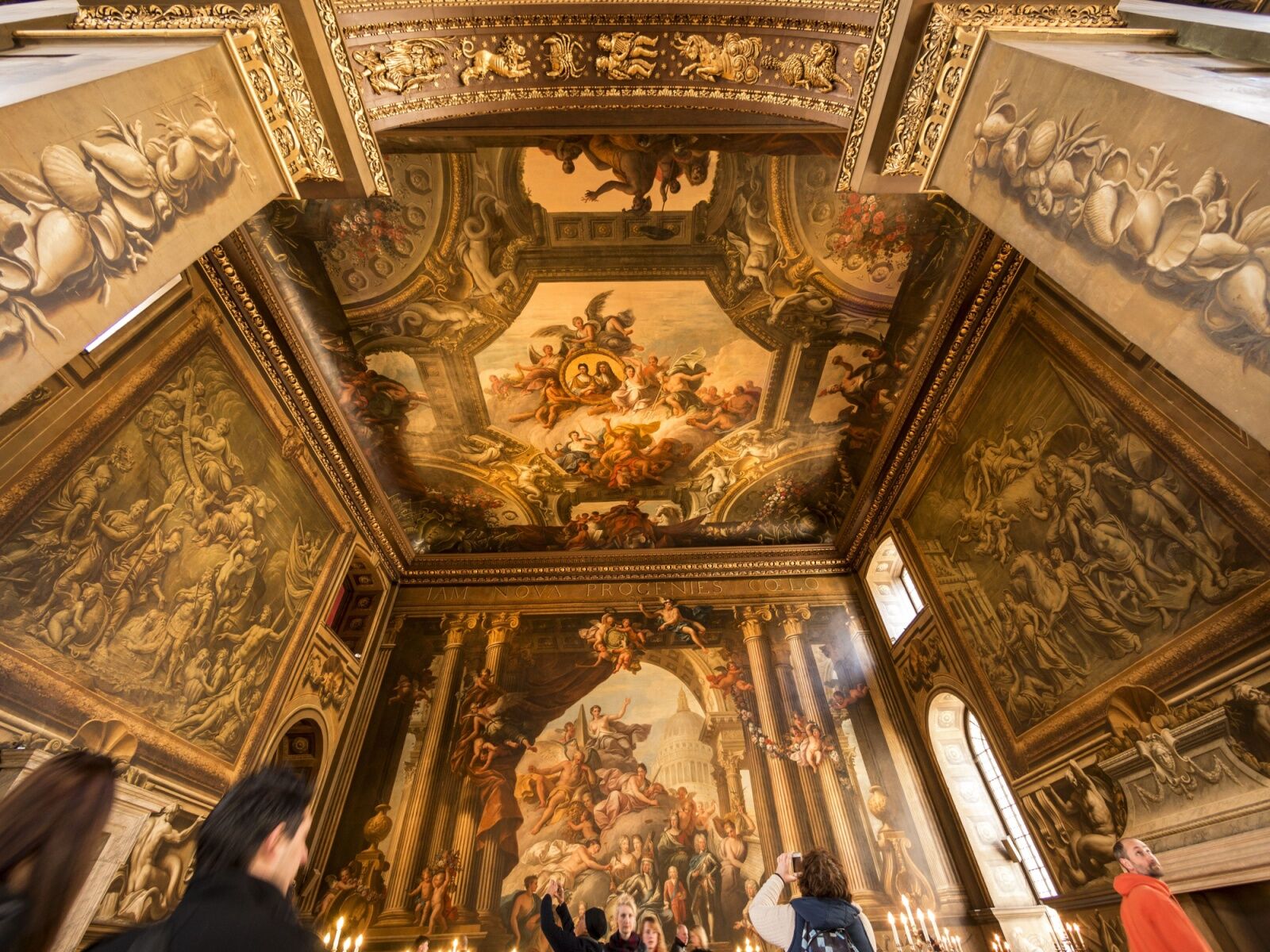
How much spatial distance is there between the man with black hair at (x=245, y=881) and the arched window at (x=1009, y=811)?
333 inches

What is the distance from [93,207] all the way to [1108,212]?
5.56 meters

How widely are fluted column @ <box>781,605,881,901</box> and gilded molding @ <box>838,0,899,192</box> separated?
7.74 m

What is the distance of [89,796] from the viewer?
4.47ft

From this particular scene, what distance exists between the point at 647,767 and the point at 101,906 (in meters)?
6.37

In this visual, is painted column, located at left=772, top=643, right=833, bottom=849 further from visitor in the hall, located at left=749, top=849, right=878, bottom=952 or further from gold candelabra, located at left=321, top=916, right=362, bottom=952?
visitor in the hall, located at left=749, top=849, right=878, bottom=952

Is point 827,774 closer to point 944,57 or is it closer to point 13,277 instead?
point 944,57

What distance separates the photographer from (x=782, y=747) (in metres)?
9.17

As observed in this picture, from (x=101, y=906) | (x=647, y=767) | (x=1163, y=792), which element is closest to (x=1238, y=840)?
(x=1163, y=792)

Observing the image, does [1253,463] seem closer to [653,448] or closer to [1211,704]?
[1211,704]

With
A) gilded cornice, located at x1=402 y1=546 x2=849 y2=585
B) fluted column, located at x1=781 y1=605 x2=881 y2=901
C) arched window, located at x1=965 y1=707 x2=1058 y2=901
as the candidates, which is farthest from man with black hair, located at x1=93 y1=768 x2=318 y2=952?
gilded cornice, located at x1=402 y1=546 x2=849 y2=585

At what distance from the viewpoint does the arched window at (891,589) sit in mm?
10164

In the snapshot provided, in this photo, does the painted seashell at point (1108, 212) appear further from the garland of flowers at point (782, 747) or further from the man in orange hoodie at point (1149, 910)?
the garland of flowers at point (782, 747)

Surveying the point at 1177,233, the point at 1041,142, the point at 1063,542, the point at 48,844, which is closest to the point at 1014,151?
the point at 1041,142

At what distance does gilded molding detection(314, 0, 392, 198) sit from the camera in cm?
425
